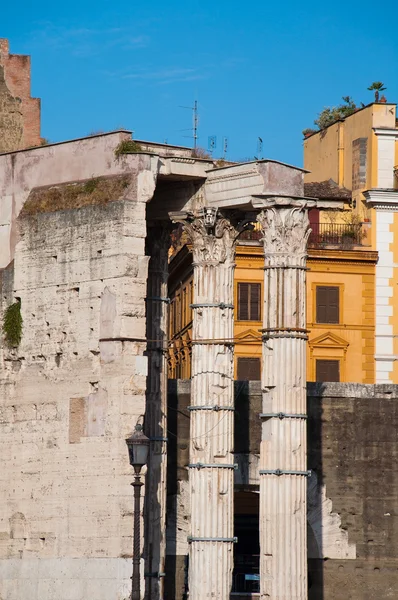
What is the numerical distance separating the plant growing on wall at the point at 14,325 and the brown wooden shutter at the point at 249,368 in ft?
72.5

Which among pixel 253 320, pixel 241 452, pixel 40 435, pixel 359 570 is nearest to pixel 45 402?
pixel 40 435

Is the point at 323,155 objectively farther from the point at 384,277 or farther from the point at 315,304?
the point at 315,304

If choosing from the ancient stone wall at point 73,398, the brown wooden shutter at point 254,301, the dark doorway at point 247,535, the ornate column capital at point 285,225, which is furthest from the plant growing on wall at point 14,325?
the brown wooden shutter at point 254,301

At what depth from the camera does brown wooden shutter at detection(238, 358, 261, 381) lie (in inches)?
2389

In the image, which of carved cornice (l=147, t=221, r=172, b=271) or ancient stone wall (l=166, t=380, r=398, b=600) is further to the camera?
ancient stone wall (l=166, t=380, r=398, b=600)

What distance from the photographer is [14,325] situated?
38875 mm

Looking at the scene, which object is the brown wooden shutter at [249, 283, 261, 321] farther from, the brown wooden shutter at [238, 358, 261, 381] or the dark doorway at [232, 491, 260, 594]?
the dark doorway at [232, 491, 260, 594]

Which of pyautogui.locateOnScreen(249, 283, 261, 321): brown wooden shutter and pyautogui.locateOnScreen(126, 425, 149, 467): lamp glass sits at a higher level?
pyautogui.locateOnScreen(249, 283, 261, 321): brown wooden shutter

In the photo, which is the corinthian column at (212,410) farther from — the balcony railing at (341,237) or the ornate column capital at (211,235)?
the balcony railing at (341,237)

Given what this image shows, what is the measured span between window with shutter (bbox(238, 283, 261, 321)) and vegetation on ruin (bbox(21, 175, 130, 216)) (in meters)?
23.2

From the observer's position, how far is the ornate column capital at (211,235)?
38.3m

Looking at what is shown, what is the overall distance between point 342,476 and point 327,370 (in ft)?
64.8

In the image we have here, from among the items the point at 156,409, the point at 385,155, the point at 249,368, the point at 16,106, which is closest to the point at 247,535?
the point at 156,409

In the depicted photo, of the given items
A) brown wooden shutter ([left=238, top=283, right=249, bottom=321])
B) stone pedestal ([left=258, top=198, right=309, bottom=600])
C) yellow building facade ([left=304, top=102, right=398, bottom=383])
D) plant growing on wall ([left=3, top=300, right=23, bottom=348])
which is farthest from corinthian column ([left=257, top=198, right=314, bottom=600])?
yellow building facade ([left=304, top=102, right=398, bottom=383])
